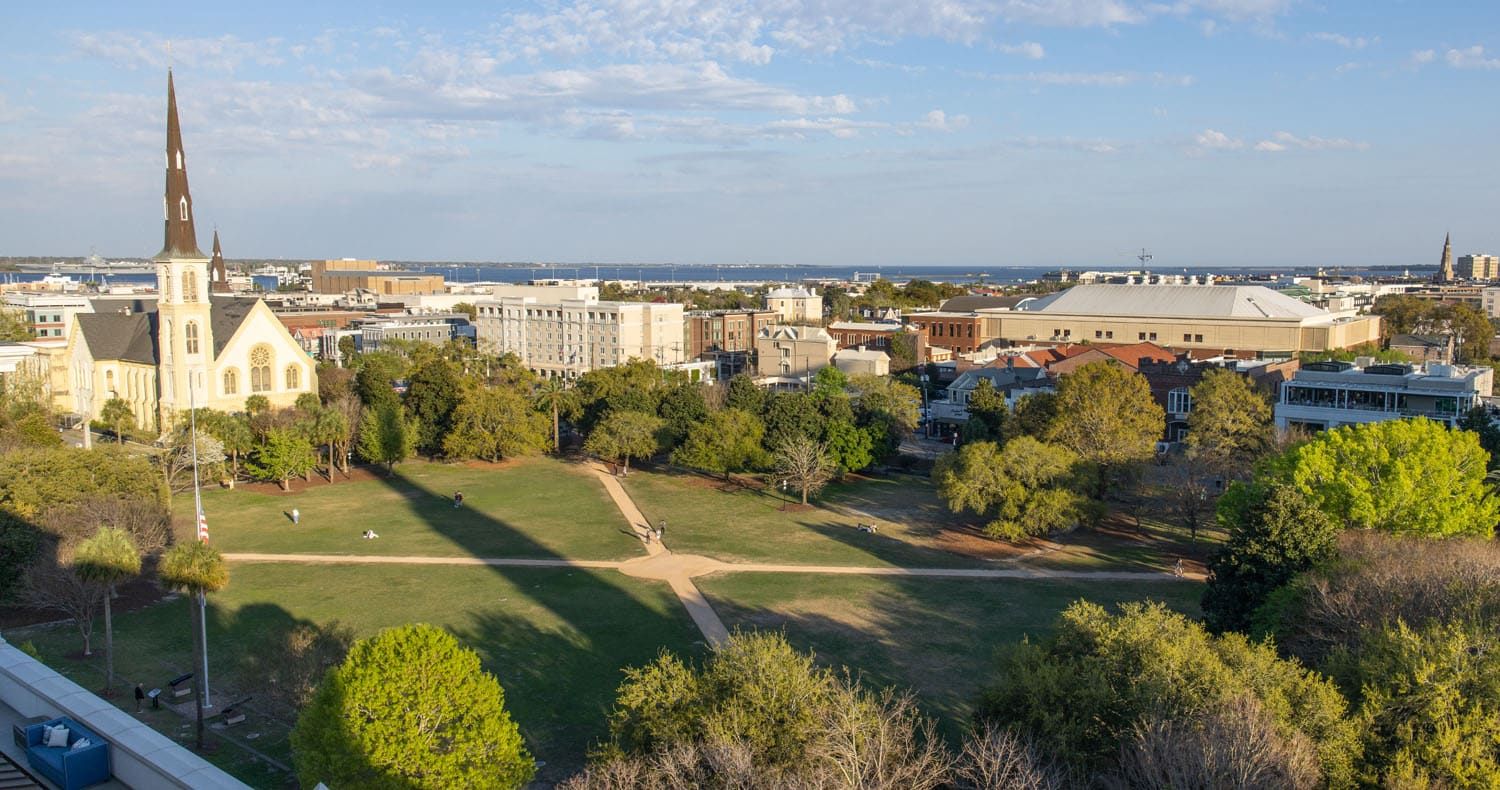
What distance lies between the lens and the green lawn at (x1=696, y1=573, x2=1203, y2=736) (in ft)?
92.0

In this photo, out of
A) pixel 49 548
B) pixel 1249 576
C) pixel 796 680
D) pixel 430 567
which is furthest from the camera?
pixel 430 567

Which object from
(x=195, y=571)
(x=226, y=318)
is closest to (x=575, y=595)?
(x=195, y=571)

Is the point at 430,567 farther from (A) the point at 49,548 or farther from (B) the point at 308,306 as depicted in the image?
(B) the point at 308,306

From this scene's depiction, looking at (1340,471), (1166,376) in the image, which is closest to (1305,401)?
(1166,376)

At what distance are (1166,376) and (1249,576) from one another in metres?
33.8

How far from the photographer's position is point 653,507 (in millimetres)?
49344

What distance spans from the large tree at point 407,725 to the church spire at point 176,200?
48230 mm

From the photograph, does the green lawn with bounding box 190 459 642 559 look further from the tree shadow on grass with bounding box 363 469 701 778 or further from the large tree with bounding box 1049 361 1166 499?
the large tree with bounding box 1049 361 1166 499

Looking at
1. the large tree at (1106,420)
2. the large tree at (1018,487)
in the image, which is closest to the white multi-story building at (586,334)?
the large tree at (1106,420)

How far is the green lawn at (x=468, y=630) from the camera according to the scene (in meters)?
24.7

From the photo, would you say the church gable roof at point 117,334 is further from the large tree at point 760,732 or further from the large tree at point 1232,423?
the large tree at point 1232,423

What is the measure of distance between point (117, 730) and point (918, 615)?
22.6 metres

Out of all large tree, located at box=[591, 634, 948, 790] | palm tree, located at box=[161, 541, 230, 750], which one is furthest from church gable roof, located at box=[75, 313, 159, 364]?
large tree, located at box=[591, 634, 948, 790]

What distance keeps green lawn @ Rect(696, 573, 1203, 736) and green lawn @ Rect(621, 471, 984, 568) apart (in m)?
3.11
